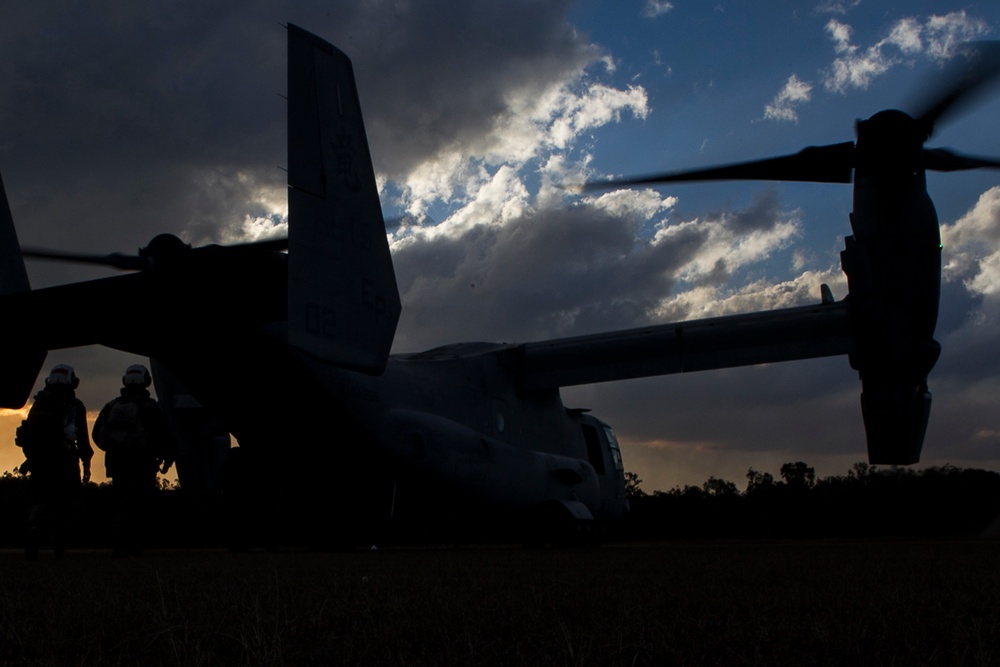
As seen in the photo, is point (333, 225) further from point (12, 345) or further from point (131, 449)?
point (131, 449)

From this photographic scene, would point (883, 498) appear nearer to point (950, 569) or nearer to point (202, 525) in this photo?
point (202, 525)

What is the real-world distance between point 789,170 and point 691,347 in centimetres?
445

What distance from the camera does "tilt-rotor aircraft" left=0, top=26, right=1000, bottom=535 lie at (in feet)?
31.7

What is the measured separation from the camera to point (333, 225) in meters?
9.65

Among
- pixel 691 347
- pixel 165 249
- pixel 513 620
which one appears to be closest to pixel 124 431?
pixel 165 249

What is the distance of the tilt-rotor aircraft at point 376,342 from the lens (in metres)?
9.66

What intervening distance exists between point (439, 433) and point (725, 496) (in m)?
30.6

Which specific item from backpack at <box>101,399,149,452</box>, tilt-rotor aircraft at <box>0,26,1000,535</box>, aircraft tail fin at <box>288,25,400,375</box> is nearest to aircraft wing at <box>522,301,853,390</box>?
tilt-rotor aircraft at <box>0,26,1000,535</box>

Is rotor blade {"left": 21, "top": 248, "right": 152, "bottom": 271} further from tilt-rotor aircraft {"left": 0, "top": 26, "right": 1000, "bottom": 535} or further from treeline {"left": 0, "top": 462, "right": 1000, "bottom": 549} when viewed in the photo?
treeline {"left": 0, "top": 462, "right": 1000, "bottom": 549}

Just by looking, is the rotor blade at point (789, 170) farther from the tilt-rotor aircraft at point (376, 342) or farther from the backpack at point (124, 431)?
the backpack at point (124, 431)

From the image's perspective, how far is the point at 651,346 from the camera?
16828mm

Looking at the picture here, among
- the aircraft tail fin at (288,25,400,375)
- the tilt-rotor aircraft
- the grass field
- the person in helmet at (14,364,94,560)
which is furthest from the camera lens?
the person in helmet at (14,364,94,560)

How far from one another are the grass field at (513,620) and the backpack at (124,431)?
5.09 m

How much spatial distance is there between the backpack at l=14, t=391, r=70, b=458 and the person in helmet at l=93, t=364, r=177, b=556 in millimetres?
402
